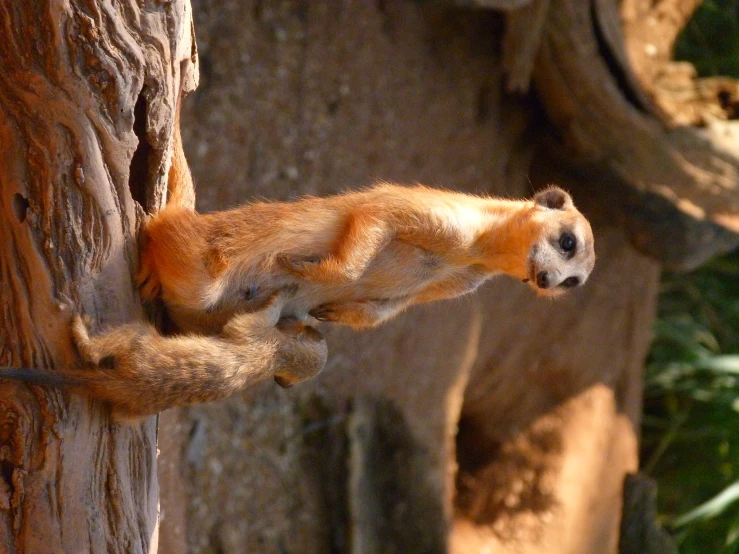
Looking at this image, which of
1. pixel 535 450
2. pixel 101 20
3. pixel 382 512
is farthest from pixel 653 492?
pixel 101 20

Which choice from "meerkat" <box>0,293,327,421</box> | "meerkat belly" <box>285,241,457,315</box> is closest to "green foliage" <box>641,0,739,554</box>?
"meerkat belly" <box>285,241,457,315</box>

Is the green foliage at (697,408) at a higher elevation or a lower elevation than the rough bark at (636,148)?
lower

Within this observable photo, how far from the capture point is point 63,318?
148cm

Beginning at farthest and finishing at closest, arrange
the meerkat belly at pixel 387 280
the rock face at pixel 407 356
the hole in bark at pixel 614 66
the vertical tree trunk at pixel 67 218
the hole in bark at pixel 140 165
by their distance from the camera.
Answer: the hole in bark at pixel 614 66, the rock face at pixel 407 356, the meerkat belly at pixel 387 280, the hole in bark at pixel 140 165, the vertical tree trunk at pixel 67 218

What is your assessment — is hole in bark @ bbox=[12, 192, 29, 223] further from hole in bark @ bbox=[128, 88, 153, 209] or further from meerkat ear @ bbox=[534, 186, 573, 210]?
meerkat ear @ bbox=[534, 186, 573, 210]

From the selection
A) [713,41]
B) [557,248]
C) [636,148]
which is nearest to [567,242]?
[557,248]

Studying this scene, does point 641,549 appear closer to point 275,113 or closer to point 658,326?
point 658,326

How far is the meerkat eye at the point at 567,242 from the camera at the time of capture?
2100mm

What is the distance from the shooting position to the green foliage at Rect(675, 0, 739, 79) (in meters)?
5.48

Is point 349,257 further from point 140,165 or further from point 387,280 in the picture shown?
point 140,165

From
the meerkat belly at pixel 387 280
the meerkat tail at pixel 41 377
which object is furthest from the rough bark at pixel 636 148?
the meerkat tail at pixel 41 377

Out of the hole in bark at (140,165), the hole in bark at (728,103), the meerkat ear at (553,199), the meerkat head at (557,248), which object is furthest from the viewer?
the hole in bark at (728,103)

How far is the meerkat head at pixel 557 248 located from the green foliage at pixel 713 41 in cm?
385

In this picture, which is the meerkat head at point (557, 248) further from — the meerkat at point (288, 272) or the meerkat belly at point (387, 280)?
the meerkat belly at point (387, 280)
